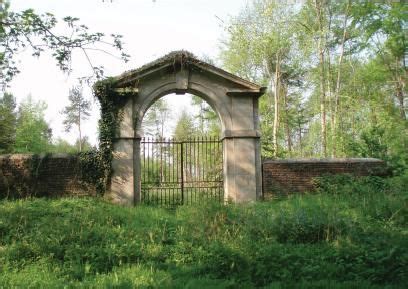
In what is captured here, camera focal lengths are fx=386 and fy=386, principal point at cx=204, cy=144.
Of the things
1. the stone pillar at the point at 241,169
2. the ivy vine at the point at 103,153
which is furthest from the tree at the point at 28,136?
the stone pillar at the point at 241,169

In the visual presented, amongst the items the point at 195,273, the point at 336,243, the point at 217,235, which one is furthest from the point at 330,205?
the point at 195,273

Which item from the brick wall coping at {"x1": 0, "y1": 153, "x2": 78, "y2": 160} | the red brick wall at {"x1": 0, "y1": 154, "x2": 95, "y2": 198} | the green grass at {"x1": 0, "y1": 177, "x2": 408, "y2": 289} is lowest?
Answer: the green grass at {"x1": 0, "y1": 177, "x2": 408, "y2": 289}

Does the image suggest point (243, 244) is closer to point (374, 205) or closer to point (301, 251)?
point (301, 251)

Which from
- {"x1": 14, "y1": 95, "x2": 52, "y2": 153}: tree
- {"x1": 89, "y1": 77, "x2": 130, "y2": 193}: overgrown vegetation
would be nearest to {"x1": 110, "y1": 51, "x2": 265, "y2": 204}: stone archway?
{"x1": 89, "y1": 77, "x2": 130, "y2": 193}: overgrown vegetation

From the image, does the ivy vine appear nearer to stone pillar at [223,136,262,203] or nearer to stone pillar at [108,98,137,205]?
stone pillar at [108,98,137,205]

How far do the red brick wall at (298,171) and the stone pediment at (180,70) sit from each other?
8.51ft

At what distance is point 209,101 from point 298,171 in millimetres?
3795

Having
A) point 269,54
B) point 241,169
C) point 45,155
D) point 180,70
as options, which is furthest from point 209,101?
point 269,54

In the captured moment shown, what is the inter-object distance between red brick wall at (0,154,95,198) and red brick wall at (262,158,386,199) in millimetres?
5765

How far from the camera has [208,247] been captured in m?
6.83

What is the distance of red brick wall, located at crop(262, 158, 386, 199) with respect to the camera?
505 inches

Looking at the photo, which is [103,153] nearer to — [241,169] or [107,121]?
[107,121]

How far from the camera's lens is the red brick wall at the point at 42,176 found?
1221 cm

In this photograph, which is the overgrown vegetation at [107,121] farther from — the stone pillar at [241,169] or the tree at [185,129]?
the tree at [185,129]
